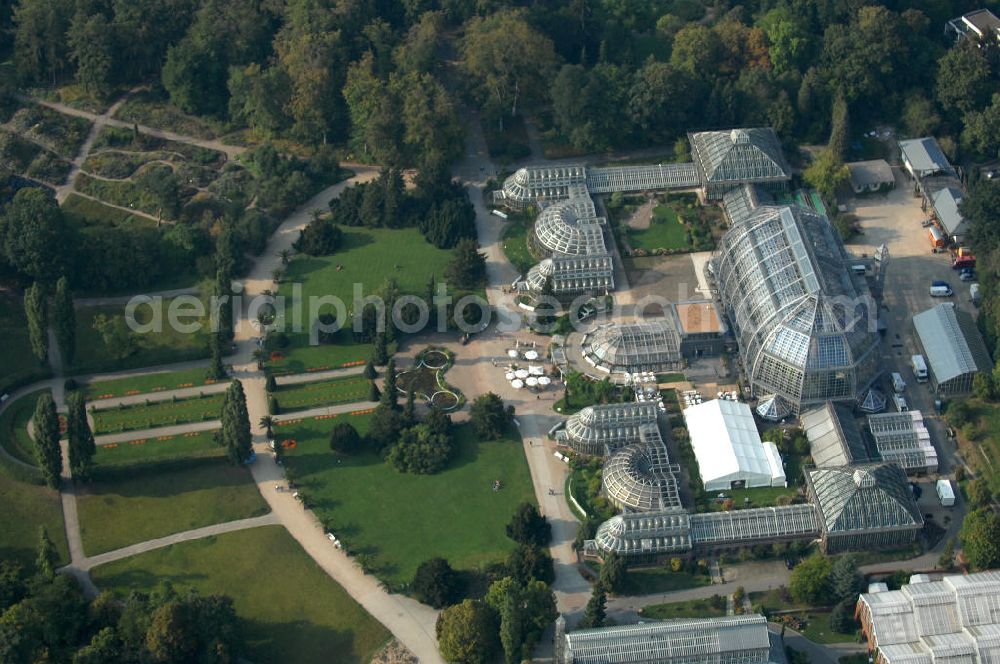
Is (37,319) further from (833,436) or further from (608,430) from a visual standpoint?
(833,436)

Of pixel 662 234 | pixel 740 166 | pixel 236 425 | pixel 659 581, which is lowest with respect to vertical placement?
pixel 659 581

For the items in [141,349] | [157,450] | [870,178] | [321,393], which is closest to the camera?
[157,450]

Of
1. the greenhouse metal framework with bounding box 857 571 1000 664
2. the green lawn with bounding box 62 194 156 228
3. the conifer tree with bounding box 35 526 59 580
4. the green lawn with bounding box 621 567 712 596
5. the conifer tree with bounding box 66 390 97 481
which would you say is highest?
the green lawn with bounding box 62 194 156 228

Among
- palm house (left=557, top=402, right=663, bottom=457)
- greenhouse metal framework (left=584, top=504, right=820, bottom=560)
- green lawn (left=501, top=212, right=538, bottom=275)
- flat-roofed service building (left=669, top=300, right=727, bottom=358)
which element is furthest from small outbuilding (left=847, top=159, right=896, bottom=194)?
greenhouse metal framework (left=584, top=504, right=820, bottom=560)

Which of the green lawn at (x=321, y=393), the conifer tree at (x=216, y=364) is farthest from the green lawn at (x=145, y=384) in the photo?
the green lawn at (x=321, y=393)

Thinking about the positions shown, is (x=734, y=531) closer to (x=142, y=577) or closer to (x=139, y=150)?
(x=142, y=577)

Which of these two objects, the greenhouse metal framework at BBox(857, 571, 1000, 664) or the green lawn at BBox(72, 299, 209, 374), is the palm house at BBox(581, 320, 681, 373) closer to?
the greenhouse metal framework at BBox(857, 571, 1000, 664)

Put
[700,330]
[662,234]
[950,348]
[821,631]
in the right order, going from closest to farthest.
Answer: [821,631], [950,348], [700,330], [662,234]

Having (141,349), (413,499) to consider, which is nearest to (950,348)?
(413,499)
